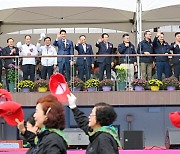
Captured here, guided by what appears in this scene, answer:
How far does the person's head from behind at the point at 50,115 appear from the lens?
4.81 meters

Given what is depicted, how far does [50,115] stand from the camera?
4.82 m

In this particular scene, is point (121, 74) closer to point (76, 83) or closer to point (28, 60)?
point (76, 83)

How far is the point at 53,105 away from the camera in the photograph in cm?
488

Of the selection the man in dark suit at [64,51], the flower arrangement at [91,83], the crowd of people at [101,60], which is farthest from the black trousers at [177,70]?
the man in dark suit at [64,51]

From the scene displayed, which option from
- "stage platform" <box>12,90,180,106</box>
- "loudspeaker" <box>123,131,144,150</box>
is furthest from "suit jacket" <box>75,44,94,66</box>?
"loudspeaker" <box>123,131,144,150</box>

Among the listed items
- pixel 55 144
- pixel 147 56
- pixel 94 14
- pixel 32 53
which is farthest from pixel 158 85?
pixel 55 144

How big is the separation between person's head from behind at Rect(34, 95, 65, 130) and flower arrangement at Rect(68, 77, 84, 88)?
34.0ft

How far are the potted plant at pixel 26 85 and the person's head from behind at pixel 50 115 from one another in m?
10.7

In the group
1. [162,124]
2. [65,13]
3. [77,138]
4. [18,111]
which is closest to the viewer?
[18,111]

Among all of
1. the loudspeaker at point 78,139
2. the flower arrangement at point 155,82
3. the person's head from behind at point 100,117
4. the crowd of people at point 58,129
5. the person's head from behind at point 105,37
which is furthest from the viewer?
the flower arrangement at point 155,82

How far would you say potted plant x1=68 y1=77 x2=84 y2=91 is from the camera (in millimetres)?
15297

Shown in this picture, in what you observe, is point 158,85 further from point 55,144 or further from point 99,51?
point 55,144

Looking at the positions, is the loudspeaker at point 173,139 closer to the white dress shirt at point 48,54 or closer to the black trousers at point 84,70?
the black trousers at point 84,70

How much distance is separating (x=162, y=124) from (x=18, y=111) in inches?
483
